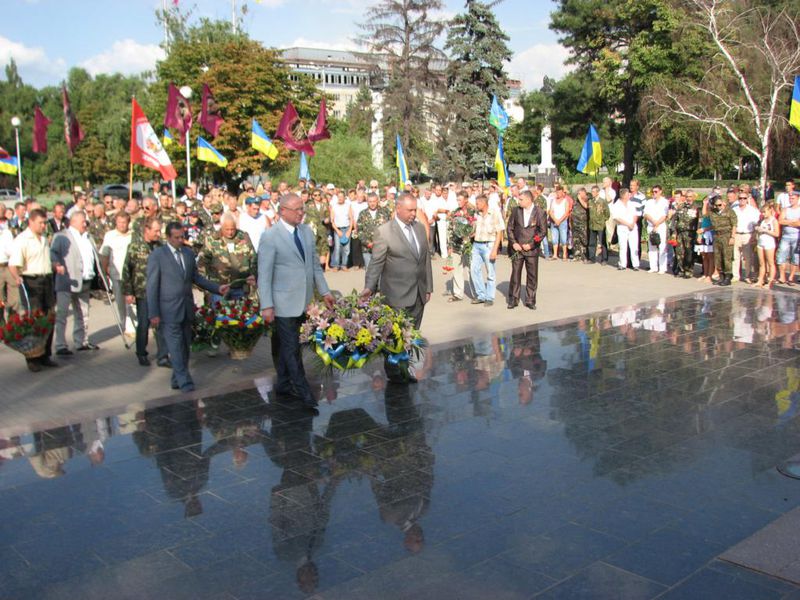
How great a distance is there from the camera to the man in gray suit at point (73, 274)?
399 inches

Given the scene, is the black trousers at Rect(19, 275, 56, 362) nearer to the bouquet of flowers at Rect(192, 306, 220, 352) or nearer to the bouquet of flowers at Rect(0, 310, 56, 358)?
the bouquet of flowers at Rect(0, 310, 56, 358)

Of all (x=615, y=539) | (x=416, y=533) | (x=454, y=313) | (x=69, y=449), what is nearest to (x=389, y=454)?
(x=416, y=533)

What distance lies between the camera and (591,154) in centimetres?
2225

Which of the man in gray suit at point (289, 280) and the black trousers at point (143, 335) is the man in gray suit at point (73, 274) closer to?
the black trousers at point (143, 335)

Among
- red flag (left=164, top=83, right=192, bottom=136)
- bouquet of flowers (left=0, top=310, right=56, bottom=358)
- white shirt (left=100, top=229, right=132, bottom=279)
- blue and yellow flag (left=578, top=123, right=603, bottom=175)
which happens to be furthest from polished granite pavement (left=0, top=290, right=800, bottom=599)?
red flag (left=164, top=83, right=192, bottom=136)

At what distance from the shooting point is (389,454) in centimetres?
633

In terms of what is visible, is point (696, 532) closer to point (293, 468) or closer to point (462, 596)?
point (462, 596)

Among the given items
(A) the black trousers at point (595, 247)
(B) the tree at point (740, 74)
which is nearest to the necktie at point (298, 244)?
(A) the black trousers at point (595, 247)

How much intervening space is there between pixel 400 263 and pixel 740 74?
27422mm

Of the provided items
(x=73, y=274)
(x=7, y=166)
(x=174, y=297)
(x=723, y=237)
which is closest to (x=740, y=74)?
(x=723, y=237)

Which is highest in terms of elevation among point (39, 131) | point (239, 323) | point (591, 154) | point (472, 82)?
point (472, 82)

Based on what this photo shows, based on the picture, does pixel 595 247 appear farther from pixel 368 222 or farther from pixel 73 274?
pixel 73 274

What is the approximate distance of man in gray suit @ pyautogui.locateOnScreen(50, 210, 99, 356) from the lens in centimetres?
1012

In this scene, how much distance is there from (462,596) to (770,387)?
531cm
